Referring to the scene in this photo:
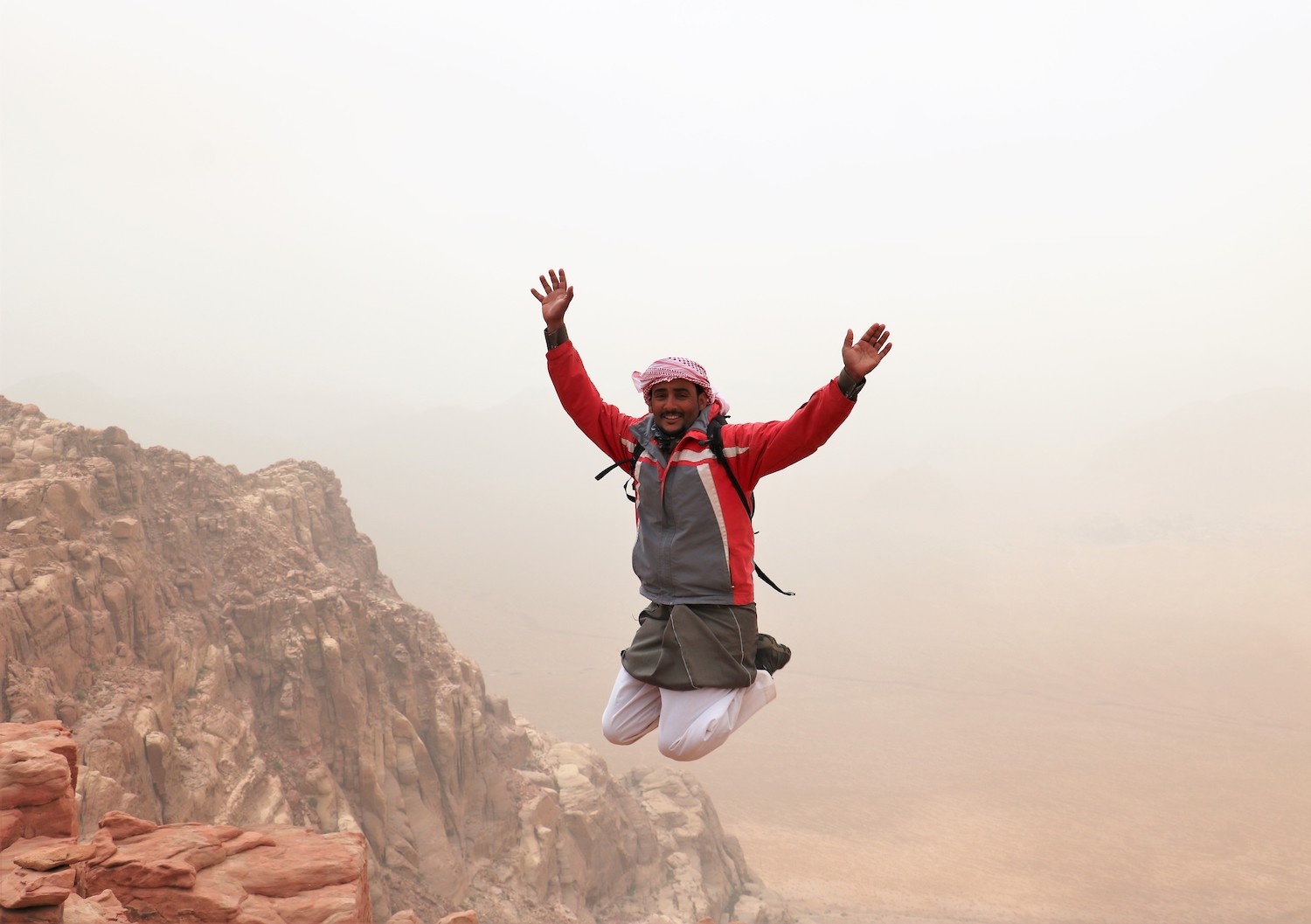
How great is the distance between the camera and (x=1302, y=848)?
1662 inches

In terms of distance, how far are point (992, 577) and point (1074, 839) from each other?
236 ft

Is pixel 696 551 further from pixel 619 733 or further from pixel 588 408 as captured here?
pixel 619 733

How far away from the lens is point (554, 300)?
5.93 metres

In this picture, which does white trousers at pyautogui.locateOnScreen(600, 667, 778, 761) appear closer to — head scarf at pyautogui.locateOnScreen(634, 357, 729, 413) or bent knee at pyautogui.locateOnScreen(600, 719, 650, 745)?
bent knee at pyautogui.locateOnScreen(600, 719, 650, 745)

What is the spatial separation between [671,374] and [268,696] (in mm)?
17566

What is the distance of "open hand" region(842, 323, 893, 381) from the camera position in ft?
15.8

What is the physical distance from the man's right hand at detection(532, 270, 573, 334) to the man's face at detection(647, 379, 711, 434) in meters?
0.96

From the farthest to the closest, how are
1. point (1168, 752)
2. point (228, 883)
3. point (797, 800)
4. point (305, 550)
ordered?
point (1168, 752) → point (797, 800) → point (305, 550) → point (228, 883)

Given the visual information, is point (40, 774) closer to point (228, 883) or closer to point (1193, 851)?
point (228, 883)

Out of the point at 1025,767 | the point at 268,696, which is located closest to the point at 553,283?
the point at 268,696

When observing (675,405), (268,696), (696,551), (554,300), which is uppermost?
(554,300)

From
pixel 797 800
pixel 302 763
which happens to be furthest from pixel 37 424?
pixel 797 800

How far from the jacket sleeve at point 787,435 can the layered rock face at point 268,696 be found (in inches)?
376

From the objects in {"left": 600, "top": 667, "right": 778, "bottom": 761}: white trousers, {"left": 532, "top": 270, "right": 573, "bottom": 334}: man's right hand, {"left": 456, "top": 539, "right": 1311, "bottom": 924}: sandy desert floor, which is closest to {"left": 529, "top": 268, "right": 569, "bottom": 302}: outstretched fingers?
{"left": 532, "top": 270, "right": 573, "bottom": 334}: man's right hand
